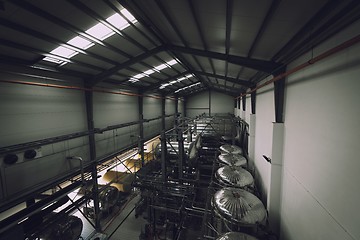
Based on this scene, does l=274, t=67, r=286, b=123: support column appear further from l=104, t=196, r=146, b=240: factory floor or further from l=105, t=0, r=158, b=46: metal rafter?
l=104, t=196, r=146, b=240: factory floor

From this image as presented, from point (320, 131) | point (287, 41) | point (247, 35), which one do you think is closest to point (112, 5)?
point (247, 35)

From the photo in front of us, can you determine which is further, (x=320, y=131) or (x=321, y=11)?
(x=320, y=131)

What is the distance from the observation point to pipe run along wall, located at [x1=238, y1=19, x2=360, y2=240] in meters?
1.87

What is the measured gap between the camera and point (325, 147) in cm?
237

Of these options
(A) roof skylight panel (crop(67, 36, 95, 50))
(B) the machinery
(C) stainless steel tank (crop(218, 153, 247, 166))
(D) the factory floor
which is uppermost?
(A) roof skylight panel (crop(67, 36, 95, 50))

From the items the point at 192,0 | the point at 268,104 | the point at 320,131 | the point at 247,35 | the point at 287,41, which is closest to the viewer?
the point at 320,131

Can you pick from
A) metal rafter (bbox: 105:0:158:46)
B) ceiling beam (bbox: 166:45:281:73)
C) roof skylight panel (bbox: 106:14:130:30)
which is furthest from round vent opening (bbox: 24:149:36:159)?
ceiling beam (bbox: 166:45:281:73)

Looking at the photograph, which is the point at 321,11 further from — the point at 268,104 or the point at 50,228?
the point at 50,228

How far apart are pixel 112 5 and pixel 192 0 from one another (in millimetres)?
1704

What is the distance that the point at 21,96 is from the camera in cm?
447

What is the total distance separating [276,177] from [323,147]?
2100 mm

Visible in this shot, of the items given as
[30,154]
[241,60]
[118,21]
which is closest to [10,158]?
[30,154]

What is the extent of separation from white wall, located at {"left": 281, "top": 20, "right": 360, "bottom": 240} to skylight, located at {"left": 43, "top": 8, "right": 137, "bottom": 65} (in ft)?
13.3

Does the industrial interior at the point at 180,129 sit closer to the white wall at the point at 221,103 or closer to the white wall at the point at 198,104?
the white wall at the point at 221,103
